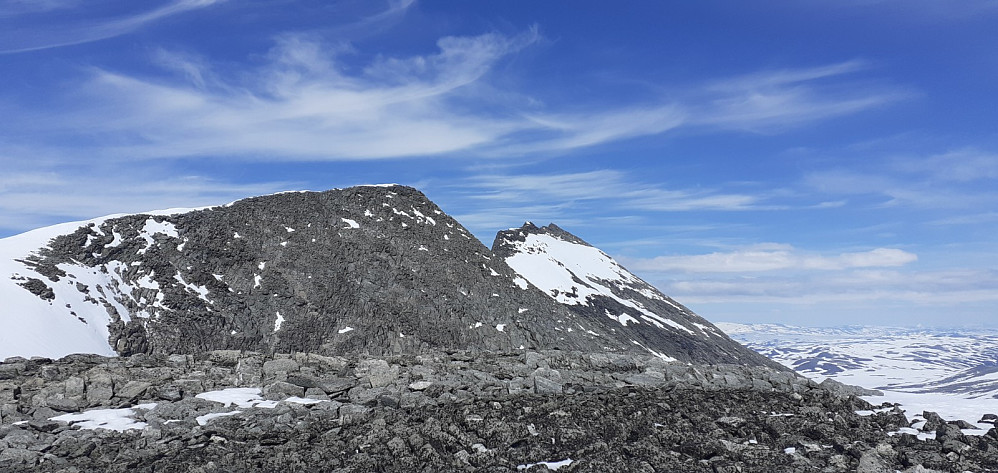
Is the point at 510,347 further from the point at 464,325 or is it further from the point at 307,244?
the point at 307,244

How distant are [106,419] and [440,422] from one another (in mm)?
10442

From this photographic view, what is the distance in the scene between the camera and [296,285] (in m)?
66.4

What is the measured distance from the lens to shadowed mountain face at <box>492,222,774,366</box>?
3588 inches

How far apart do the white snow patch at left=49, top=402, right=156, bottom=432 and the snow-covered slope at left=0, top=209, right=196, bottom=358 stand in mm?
29766

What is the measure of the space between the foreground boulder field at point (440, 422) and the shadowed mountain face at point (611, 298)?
57.8 metres

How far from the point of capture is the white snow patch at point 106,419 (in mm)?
18781

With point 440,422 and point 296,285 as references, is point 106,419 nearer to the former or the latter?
point 440,422

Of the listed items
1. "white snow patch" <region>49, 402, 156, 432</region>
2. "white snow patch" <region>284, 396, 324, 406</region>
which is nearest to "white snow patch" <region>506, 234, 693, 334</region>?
"white snow patch" <region>284, 396, 324, 406</region>

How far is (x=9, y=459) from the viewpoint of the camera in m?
16.2

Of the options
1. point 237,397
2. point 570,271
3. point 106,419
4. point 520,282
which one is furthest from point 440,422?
point 570,271

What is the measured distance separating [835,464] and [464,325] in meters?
52.9

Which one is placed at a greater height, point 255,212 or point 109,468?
point 255,212

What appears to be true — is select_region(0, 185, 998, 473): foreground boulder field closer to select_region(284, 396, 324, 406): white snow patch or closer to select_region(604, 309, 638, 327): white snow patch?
select_region(284, 396, 324, 406): white snow patch

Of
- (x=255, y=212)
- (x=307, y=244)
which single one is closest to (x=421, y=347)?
(x=307, y=244)
